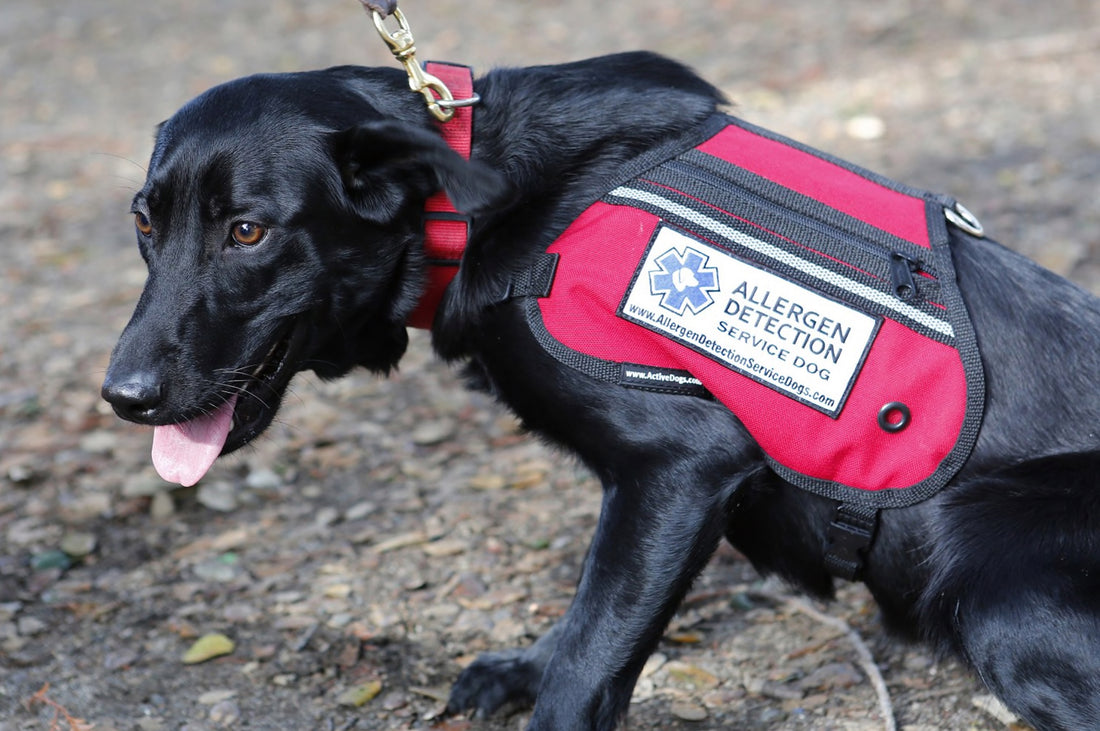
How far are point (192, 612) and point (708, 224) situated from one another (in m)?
2.01

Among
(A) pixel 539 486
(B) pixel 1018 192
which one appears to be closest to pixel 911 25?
(B) pixel 1018 192

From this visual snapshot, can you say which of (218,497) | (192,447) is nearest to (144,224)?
(192,447)

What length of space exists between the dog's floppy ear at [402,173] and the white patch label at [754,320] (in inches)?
16.1

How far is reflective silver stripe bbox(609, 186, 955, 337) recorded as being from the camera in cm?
239

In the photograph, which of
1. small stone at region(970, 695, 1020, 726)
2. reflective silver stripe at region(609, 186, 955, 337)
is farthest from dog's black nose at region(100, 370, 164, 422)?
small stone at region(970, 695, 1020, 726)

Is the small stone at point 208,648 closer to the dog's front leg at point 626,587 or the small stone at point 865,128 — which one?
the dog's front leg at point 626,587

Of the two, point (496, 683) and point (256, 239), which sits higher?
point (256, 239)

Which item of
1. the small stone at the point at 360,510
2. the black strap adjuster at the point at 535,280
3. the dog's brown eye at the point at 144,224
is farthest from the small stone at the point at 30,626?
the black strap adjuster at the point at 535,280

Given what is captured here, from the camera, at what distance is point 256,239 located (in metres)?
2.44

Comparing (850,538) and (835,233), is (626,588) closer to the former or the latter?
(850,538)

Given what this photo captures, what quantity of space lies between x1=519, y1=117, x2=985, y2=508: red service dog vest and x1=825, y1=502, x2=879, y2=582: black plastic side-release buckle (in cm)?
4

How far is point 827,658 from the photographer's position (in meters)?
3.06

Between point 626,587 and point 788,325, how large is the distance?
0.69m

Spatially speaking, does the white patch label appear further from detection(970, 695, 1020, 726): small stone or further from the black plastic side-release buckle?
detection(970, 695, 1020, 726): small stone
